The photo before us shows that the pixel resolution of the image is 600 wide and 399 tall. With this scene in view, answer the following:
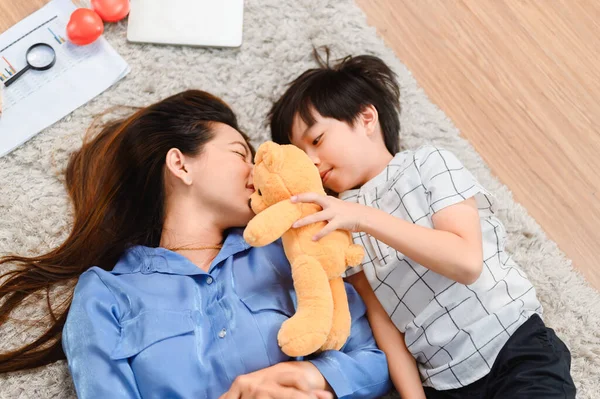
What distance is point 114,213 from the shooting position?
1231 millimetres

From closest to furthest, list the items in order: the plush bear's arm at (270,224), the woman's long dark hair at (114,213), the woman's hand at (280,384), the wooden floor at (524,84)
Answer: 1. the plush bear's arm at (270,224)
2. the woman's hand at (280,384)
3. the woman's long dark hair at (114,213)
4. the wooden floor at (524,84)

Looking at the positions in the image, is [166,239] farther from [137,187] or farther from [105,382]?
[105,382]

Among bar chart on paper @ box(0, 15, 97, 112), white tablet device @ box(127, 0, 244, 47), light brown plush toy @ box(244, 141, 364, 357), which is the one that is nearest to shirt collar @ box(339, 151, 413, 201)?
light brown plush toy @ box(244, 141, 364, 357)

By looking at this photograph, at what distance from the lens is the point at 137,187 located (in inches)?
Answer: 48.1

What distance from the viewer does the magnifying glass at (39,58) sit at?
1.42 meters

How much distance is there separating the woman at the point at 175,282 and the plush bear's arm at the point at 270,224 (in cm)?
23

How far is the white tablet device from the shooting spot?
1.46 meters

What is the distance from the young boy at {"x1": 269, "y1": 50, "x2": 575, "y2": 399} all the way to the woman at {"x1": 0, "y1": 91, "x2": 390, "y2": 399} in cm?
9

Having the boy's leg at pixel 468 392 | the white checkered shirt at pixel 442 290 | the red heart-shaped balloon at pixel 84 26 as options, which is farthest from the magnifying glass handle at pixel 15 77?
the boy's leg at pixel 468 392

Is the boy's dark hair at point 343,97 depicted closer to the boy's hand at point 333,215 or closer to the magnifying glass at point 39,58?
the boy's hand at point 333,215

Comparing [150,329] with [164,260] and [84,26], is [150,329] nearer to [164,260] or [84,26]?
[164,260]

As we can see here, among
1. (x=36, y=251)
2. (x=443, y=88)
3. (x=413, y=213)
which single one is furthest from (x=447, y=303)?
(x=36, y=251)

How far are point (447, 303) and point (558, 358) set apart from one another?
0.73 feet

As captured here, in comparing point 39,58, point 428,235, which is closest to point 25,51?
point 39,58
